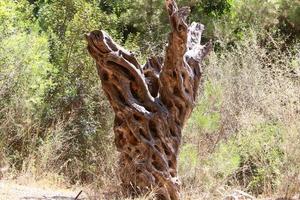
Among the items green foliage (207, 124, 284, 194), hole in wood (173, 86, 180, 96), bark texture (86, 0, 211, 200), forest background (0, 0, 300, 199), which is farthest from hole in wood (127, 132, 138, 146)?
green foliage (207, 124, 284, 194)

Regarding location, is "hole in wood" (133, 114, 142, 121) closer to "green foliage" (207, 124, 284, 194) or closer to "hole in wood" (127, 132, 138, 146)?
"hole in wood" (127, 132, 138, 146)

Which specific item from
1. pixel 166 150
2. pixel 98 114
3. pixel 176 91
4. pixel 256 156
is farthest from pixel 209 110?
pixel 166 150

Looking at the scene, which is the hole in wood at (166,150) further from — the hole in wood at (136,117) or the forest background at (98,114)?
the forest background at (98,114)

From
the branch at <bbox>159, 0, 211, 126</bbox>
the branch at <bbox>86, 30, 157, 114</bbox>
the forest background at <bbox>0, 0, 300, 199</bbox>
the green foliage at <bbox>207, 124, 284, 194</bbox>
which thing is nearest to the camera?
the branch at <bbox>86, 30, 157, 114</bbox>

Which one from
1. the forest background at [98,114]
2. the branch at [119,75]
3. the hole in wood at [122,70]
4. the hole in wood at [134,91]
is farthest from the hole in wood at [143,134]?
the forest background at [98,114]

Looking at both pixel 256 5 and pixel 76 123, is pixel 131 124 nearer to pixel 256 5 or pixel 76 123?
pixel 76 123

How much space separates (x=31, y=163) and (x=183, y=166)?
2063 millimetres

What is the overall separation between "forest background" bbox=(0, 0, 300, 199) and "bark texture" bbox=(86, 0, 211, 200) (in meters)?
1.05

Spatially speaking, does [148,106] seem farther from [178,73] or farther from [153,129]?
[178,73]

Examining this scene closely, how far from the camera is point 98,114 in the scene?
377 inches

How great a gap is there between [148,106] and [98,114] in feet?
13.4

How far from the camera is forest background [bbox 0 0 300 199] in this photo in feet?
24.9

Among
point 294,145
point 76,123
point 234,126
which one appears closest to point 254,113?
point 234,126

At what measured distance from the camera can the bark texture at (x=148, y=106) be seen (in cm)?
542
